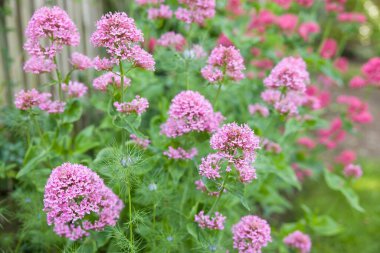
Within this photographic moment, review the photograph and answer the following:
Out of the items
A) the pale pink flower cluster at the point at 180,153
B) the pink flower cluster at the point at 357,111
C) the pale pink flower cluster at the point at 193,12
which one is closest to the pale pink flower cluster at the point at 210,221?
the pale pink flower cluster at the point at 180,153

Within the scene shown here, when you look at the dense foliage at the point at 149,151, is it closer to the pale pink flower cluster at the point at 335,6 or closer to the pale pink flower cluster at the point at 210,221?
the pale pink flower cluster at the point at 210,221

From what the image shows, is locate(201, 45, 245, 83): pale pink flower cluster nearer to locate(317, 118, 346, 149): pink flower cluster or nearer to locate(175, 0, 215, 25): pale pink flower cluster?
locate(175, 0, 215, 25): pale pink flower cluster

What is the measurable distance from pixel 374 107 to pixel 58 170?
24.8 ft

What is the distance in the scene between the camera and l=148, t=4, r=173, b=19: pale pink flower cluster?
2.99 metres

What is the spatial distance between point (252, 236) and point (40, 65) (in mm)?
1344

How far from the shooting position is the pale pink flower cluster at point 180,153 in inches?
92.9

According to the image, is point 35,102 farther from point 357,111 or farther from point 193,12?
point 357,111

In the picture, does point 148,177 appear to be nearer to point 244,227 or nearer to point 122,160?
point 122,160

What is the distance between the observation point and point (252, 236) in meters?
2.10

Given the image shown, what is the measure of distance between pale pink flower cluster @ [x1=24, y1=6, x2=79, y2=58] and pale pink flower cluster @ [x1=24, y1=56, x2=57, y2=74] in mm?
153

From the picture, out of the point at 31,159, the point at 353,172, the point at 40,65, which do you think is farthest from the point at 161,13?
the point at 353,172

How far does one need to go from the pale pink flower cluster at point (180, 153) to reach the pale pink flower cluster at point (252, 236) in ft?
1.45

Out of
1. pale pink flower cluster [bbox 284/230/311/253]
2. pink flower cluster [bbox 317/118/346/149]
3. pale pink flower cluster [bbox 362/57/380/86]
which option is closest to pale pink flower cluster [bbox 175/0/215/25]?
pale pink flower cluster [bbox 284/230/311/253]

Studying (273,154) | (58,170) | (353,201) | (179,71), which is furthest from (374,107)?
(58,170)
